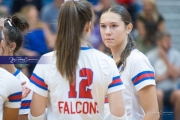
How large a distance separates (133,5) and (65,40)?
282 centimetres

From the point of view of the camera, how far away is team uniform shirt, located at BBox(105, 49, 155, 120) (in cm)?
305

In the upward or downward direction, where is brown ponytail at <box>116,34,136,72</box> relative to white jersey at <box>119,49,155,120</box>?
upward

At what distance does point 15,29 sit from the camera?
2.96m

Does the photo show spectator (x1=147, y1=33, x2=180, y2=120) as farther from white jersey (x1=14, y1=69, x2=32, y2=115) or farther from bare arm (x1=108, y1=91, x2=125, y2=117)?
bare arm (x1=108, y1=91, x2=125, y2=117)

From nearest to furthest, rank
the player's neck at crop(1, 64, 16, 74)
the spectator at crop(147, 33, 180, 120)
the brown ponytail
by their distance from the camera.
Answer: the player's neck at crop(1, 64, 16, 74) < the brown ponytail < the spectator at crop(147, 33, 180, 120)

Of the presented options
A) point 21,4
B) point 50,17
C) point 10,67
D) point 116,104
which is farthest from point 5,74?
point 21,4

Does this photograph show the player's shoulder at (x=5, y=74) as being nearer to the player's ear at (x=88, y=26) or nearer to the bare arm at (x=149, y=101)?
the player's ear at (x=88, y=26)

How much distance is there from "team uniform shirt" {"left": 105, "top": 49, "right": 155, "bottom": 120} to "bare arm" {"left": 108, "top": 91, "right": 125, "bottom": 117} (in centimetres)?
44

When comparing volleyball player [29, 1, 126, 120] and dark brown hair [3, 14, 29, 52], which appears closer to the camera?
volleyball player [29, 1, 126, 120]

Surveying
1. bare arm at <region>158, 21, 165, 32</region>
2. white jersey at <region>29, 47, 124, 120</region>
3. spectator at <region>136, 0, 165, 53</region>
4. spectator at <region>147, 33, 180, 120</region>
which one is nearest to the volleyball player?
white jersey at <region>29, 47, 124, 120</region>

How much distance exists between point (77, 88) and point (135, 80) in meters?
0.57

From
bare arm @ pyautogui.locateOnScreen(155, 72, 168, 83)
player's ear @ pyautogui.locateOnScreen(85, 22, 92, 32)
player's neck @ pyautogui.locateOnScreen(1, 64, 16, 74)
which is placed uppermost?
player's ear @ pyautogui.locateOnScreen(85, 22, 92, 32)

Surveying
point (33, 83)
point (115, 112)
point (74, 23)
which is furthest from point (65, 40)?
point (115, 112)

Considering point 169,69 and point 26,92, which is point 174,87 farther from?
point 26,92
